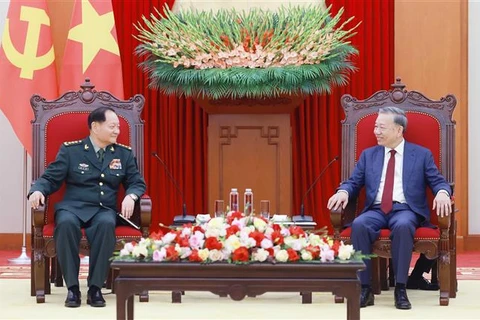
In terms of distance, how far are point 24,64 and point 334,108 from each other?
2.46 metres

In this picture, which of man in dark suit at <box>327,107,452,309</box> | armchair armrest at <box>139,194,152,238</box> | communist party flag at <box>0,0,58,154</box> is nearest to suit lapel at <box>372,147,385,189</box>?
man in dark suit at <box>327,107,452,309</box>

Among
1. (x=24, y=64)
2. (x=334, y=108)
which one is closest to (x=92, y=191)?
(x=24, y=64)

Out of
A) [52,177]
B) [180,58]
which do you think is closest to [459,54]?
[180,58]

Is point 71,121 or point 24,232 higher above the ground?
point 71,121

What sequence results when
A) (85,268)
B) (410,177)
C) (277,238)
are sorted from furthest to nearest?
(85,268), (410,177), (277,238)

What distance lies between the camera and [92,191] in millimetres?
5855

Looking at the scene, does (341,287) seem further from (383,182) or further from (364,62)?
(364,62)

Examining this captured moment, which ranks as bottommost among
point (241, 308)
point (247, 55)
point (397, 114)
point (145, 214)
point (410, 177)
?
point (241, 308)

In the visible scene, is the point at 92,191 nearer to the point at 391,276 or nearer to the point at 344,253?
the point at 391,276

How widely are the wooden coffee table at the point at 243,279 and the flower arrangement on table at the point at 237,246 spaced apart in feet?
0.12

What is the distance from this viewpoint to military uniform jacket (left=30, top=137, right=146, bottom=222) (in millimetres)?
5805

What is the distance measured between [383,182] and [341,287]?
1961mm

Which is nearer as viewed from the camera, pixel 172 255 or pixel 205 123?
pixel 172 255

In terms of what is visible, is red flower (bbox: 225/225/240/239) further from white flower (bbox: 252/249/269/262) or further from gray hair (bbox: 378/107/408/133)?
gray hair (bbox: 378/107/408/133)
